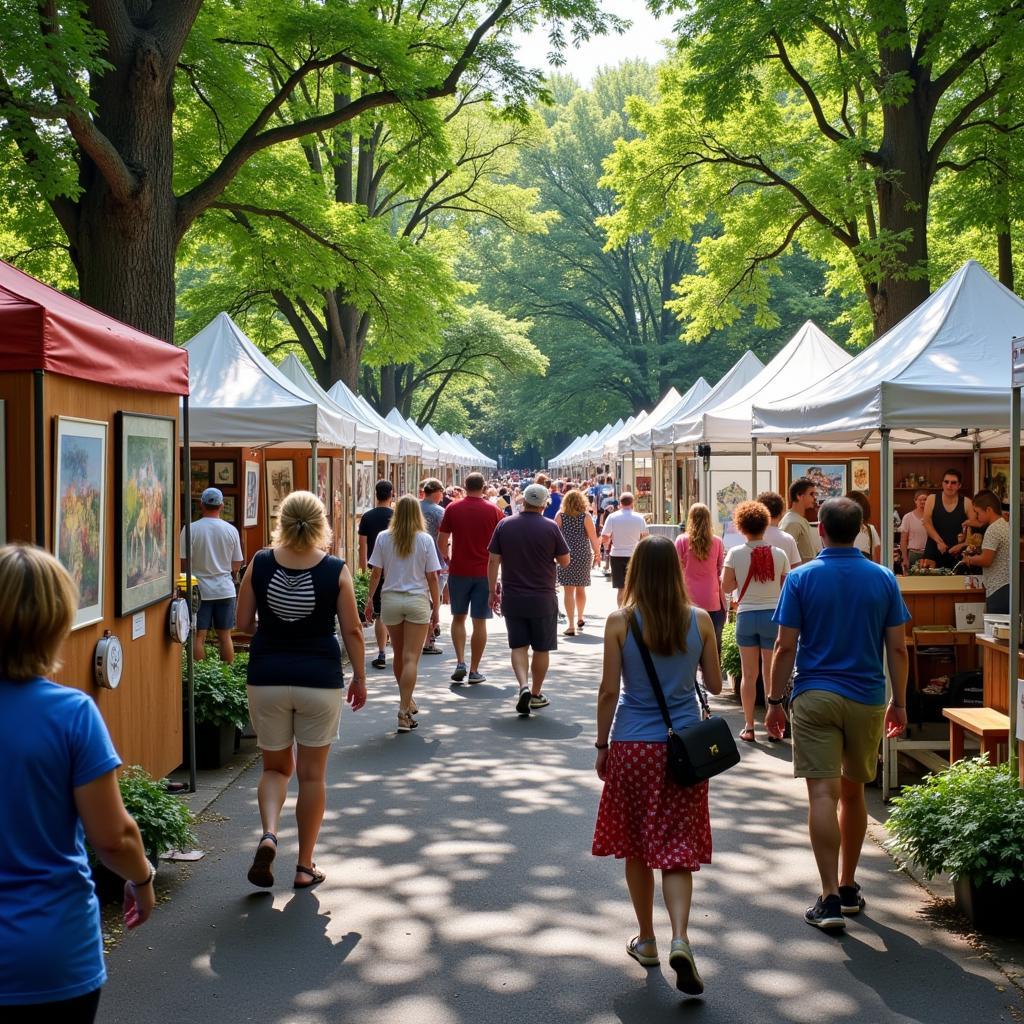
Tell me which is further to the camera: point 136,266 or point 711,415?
point 711,415

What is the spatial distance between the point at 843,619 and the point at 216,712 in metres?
4.88

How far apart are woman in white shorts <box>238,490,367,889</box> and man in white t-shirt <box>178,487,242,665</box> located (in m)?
5.81

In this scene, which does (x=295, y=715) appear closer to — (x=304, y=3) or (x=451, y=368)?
(x=304, y=3)

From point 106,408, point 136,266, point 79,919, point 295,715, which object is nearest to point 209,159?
point 136,266

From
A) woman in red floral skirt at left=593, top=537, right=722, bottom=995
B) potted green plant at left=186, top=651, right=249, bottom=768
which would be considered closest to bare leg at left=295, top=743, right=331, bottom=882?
woman in red floral skirt at left=593, top=537, right=722, bottom=995

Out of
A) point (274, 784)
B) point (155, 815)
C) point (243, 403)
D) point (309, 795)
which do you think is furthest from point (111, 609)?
point (243, 403)

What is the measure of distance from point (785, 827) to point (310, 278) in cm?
1158

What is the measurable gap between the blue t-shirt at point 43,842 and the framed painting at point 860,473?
12.8 m

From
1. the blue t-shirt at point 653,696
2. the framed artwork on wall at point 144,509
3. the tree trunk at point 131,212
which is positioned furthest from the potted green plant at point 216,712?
the blue t-shirt at point 653,696

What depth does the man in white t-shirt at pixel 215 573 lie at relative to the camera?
11742 millimetres

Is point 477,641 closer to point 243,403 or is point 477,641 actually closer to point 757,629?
point 243,403

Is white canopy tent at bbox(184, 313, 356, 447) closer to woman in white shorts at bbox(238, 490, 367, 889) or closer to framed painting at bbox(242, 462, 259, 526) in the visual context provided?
framed painting at bbox(242, 462, 259, 526)

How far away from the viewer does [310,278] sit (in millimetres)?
16891

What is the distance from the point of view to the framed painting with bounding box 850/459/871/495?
14.6m
